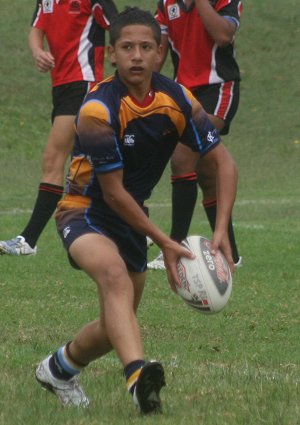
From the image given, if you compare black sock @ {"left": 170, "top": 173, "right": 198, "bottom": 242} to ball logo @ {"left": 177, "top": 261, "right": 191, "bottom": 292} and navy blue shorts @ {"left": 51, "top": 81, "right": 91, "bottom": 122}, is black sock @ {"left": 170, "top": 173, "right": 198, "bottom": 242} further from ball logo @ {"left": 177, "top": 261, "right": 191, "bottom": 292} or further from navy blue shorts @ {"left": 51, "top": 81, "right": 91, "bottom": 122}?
ball logo @ {"left": 177, "top": 261, "right": 191, "bottom": 292}

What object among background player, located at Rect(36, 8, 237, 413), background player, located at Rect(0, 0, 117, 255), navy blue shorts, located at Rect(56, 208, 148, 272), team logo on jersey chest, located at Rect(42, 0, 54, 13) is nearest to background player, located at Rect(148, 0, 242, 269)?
background player, located at Rect(0, 0, 117, 255)

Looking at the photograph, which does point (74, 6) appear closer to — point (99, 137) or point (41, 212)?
point (41, 212)

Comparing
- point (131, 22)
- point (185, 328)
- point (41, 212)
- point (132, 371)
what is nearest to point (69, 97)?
point (41, 212)

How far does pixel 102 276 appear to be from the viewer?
5.14 m

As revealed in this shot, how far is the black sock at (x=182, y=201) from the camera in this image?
29.0 ft

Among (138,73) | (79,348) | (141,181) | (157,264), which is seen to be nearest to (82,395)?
(79,348)

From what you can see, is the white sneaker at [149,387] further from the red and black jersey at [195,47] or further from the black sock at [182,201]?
the red and black jersey at [195,47]

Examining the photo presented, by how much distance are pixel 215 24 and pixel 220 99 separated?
565 millimetres

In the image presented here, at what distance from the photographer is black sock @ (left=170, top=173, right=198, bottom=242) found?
348 inches

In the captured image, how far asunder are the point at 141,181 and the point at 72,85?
4.18 m

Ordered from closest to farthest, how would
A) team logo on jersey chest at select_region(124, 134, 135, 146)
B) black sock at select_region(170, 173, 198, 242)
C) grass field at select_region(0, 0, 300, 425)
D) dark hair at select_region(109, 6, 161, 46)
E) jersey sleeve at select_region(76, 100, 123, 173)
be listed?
1. grass field at select_region(0, 0, 300, 425)
2. jersey sleeve at select_region(76, 100, 123, 173)
3. team logo on jersey chest at select_region(124, 134, 135, 146)
4. dark hair at select_region(109, 6, 161, 46)
5. black sock at select_region(170, 173, 198, 242)

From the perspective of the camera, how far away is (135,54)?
545cm

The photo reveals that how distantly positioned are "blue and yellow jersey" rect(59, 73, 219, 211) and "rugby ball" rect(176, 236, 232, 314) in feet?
1.35

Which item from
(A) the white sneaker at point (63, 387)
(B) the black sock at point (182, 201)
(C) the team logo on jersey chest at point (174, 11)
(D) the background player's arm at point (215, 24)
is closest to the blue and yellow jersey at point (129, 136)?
(A) the white sneaker at point (63, 387)
